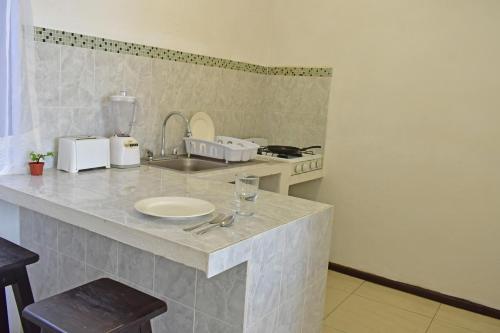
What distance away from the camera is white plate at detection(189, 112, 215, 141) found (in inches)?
119

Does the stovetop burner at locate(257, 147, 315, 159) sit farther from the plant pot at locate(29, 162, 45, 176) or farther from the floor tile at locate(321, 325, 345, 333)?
the plant pot at locate(29, 162, 45, 176)

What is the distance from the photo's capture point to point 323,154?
343 cm

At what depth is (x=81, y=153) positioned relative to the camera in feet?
7.09

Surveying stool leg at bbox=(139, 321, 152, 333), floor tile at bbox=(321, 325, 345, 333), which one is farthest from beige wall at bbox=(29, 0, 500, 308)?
stool leg at bbox=(139, 321, 152, 333)

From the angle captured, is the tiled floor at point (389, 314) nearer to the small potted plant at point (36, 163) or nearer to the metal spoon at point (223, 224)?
the metal spoon at point (223, 224)

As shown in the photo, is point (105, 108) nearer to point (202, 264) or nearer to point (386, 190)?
point (202, 264)

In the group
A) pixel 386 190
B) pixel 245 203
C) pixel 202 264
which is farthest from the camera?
pixel 386 190

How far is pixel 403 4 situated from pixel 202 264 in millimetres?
2508

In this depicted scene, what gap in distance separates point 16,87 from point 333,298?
2274 mm

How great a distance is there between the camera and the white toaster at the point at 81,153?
214cm

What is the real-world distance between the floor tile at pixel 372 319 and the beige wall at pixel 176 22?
1962 mm

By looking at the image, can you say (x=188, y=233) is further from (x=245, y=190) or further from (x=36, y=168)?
(x=36, y=168)

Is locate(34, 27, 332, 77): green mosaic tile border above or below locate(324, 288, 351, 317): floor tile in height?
above

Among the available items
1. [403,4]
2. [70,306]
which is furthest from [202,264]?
[403,4]
